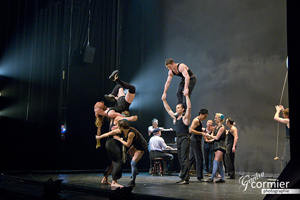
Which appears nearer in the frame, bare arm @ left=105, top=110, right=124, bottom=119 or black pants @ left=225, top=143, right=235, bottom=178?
bare arm @ left=105, top=110, right=124, bottom=119

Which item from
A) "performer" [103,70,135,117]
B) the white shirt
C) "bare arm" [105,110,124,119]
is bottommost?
the white shirt

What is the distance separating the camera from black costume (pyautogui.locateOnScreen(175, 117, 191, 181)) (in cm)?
557

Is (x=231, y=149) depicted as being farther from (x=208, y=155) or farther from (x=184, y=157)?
(x=184, y=157)

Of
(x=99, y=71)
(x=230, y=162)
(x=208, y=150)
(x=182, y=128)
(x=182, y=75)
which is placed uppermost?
(x=99, y=71)

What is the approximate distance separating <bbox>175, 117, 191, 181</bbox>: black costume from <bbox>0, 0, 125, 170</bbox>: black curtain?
173 inches

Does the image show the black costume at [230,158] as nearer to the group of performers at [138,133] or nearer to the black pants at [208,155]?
the black pants at [208,155]

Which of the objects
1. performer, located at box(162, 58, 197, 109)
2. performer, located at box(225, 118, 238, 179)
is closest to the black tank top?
performer, located at box(225, 118, 238, 179)

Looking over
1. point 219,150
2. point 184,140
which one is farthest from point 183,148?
point 219,150

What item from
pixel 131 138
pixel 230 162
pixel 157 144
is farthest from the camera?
pixel 157 144

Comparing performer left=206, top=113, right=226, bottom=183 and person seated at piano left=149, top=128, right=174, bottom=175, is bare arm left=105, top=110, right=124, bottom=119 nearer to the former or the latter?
performer left=206, top=113, right=226, bottom=183

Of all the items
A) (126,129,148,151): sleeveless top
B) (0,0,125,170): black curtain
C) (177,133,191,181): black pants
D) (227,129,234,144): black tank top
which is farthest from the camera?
(0,0,125,170): black curtain

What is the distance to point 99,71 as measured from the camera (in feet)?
32.0

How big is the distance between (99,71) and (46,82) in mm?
1717

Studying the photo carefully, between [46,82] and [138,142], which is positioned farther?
[46,82]
